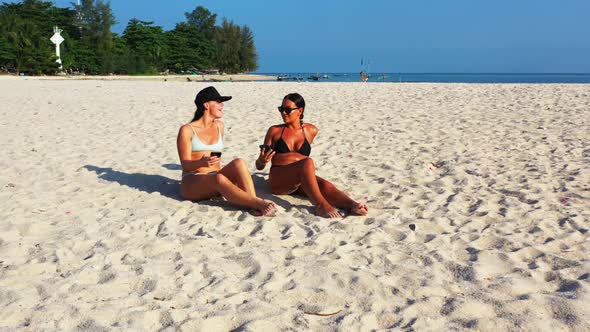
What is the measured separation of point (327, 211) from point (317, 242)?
620mm

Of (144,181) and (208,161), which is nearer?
(208,161)

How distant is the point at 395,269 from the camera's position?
348 cm

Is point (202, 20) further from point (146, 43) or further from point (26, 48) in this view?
point (26, 48)

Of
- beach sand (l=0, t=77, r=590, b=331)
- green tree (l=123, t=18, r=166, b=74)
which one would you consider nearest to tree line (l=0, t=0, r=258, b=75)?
green tree (l=123, t=18, r=166, b=74)

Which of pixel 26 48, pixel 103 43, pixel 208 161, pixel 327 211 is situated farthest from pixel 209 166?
pixel 103 43

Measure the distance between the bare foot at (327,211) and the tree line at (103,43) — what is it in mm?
54590

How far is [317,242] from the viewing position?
13.2ft

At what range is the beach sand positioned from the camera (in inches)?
114

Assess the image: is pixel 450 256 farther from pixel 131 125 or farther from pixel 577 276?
pixel 131 125

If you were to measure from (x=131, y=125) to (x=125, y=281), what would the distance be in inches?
301

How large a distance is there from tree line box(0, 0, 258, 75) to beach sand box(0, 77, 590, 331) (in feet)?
166

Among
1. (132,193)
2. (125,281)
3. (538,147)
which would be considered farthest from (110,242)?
(538,147)

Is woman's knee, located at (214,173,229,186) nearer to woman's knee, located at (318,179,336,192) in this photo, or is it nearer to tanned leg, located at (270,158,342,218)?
tanned leg, located at (270,158,342,218)

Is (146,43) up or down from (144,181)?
up
